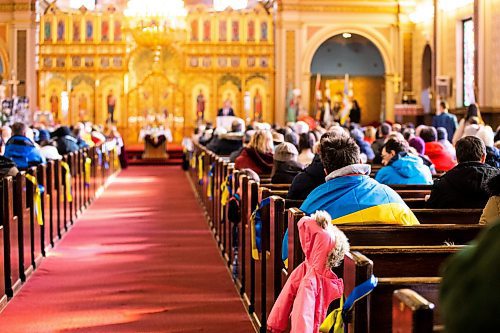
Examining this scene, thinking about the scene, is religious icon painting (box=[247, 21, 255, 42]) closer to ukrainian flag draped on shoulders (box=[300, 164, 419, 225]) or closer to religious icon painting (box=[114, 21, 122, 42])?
religious icon painting (box=[114, 21, 122, 42])

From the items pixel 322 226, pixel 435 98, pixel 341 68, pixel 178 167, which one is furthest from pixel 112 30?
pixel 322 226

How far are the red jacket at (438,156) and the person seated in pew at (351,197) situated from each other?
6351 mm

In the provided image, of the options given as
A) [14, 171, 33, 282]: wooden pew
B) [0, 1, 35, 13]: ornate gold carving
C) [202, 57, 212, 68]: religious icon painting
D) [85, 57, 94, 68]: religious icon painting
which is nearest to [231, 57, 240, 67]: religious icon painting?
[202, 57, 212, 68]: religious icon painting

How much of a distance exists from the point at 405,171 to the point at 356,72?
22899 millimetres

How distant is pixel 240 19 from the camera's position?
27469 mm

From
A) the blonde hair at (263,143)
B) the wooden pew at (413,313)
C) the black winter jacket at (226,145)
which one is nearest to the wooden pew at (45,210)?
the blonde hair at (263,143)

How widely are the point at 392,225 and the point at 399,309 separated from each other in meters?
2.56

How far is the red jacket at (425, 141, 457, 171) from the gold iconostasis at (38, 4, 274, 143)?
1675 cm

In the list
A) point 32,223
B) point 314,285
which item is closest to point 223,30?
point 32,223

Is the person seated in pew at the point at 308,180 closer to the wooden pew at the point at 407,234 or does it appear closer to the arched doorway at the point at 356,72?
the wooden pew at the point at 407,234

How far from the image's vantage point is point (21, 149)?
10.5 m

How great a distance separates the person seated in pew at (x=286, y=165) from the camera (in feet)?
26.2

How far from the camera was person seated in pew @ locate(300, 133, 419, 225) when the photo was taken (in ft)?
15.6

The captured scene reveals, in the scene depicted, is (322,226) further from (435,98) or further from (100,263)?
(435,98)
